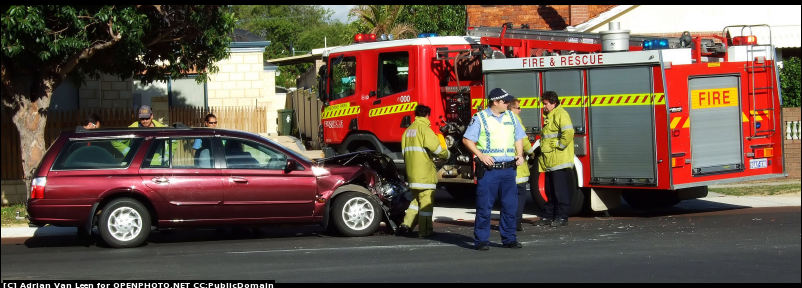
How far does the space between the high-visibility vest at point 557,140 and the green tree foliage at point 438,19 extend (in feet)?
62.0

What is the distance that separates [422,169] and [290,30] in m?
48.0

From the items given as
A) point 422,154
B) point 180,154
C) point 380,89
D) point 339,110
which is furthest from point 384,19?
point 180,154

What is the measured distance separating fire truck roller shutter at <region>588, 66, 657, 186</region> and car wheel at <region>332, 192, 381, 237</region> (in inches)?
128

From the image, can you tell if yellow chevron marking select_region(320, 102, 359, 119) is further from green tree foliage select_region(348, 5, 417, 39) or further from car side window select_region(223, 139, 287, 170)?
green tree foliage select_region(348, 5, 417, 39)

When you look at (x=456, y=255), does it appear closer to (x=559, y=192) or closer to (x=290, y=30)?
(x=559, y=192)

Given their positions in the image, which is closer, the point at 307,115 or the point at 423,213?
the point at 423,213

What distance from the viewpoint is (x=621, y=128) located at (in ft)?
41.3

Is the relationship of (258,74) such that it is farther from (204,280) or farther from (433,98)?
(204,280)

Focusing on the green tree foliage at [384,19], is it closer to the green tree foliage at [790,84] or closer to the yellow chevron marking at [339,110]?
the green tree foliage at [790,84]

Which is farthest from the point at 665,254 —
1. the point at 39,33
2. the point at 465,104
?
the point at 39,33

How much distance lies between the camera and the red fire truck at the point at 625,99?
12273mm

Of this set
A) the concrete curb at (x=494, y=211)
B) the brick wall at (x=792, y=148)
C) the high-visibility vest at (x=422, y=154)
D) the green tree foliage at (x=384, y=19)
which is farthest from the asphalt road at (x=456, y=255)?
the green tree foliage at (x=384, y=19)

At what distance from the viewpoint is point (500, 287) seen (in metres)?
7.86

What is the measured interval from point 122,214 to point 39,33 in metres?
3.93
